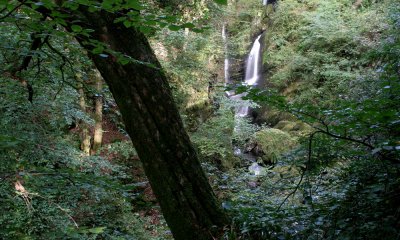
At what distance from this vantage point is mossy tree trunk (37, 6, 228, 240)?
1.91 m

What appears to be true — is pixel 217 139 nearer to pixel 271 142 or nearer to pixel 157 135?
pixel 271 142

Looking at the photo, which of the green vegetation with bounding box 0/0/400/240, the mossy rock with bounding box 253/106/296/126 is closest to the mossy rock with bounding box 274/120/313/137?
the mossy rock with bounding box 253/106/296/126

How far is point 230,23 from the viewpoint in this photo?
17359mm

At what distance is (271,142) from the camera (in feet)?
30.6

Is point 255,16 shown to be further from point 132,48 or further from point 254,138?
point 132,48

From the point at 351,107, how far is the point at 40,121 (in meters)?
3.10

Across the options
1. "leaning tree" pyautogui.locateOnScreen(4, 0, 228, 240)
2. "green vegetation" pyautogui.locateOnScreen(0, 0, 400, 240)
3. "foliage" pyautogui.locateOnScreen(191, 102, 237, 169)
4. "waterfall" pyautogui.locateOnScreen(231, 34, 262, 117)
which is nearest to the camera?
"green vegetation" pyautogui.locateOnScreen(0, 0, 400, 240)

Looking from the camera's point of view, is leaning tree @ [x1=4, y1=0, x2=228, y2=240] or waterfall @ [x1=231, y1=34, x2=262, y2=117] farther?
waterfall @ [x1=231, y1=34, x2=262, y2=117]

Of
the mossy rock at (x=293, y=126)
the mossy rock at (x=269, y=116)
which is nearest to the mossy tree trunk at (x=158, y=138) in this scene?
the mossy rock at (x=293, y=126)

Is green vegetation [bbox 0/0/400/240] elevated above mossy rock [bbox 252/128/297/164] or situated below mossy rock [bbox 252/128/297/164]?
above

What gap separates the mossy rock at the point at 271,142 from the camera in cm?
896

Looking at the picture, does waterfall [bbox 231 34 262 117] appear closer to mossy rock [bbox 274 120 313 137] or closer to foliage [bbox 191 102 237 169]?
mossy rock [bbox 274 120 313 137]

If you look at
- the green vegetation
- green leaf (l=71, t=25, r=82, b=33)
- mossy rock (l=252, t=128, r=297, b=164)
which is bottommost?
mossy rock (l=252, t=128, r=297, b=164)

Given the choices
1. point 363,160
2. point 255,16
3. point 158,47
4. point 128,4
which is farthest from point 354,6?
point 128,4
